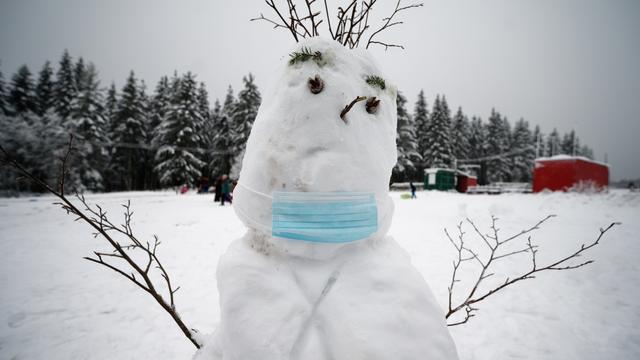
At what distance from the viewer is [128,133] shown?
31.0m

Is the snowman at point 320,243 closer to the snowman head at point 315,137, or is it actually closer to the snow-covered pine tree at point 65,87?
the snowman head at point 315,137

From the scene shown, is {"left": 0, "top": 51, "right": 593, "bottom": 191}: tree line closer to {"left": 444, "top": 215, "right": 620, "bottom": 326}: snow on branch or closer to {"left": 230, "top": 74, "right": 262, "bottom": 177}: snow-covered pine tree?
{"left": 230, "top": 74, "right": 262, "bottom": 177}: snow-covered pine tree

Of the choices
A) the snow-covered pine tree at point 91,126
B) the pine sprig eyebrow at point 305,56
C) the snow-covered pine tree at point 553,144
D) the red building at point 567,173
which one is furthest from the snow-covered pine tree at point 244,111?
the snow-covered pine tree at point 553,144

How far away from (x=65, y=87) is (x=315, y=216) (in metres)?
42.0

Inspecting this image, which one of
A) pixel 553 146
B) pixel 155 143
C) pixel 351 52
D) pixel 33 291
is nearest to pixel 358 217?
pixel 351 52

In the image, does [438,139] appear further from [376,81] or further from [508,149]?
[376,81]

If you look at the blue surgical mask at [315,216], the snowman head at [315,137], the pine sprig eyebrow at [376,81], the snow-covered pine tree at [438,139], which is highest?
the snow-covered pine tree at [438,139]

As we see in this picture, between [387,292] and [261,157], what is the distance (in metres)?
Result: 0.85

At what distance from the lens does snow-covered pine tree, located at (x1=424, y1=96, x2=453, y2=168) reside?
122 feet

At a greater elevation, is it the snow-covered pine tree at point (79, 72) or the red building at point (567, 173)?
the snow-covered pine tree at point (79, 72)

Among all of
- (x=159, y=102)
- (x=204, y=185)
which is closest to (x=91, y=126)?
(x=159, y=102)

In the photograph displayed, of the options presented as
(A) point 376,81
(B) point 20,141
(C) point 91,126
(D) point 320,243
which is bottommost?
(D) point 320,243

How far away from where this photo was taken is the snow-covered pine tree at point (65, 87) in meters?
29.2

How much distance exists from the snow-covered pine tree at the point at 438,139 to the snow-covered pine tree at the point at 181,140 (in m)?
30.6
